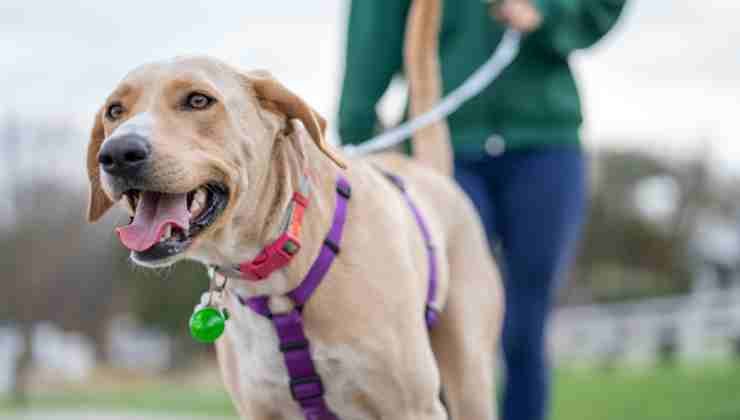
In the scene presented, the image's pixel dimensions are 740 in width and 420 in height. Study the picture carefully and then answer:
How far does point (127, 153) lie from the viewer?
246 centimetres

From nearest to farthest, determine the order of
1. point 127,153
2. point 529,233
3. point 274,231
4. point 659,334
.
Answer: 1. point 127,153
2. point 274,231
3. point 529,233
4. point 659,334

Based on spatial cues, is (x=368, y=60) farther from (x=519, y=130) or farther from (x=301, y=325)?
(x=301, y=325)

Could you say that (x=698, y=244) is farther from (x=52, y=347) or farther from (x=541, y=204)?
(x=541, y=204)

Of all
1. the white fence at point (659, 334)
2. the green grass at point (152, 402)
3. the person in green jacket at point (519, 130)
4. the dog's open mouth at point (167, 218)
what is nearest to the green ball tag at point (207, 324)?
the dog's open mouth at point (167, 218)

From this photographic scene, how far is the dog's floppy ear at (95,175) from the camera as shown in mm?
2947

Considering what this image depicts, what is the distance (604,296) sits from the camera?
101 ft

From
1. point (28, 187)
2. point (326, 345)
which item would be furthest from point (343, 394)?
point (28, 187)

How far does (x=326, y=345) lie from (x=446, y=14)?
5.97 feet

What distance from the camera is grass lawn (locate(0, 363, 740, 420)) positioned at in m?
9.30

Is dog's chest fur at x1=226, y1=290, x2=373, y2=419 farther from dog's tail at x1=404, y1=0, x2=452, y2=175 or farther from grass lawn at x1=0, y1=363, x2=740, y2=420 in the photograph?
grass lawn at x1=0, y1=363, x2=740, y2=420

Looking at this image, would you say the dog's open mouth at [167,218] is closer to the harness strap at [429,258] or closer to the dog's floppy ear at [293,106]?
the dog's floppy ear at [293,106]

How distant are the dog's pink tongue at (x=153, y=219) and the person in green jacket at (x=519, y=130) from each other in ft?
5.76

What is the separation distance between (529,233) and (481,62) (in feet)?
2.37

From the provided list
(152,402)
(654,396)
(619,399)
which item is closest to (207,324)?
(619,399)
